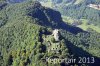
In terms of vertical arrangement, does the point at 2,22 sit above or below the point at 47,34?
below

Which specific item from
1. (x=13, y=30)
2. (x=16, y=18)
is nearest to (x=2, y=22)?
(x=16, y=18)

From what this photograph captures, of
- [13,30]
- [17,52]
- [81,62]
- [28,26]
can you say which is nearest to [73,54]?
[81,62]

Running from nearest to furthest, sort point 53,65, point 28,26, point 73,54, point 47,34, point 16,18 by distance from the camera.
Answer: point 53,65, point 73,54, point 47,34, point 28,26, point 16,18

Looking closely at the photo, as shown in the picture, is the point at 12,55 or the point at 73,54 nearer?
the point at 73,54

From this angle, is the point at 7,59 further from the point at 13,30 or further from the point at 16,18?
the point at 16,18

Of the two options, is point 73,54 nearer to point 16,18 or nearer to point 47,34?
point 47,34

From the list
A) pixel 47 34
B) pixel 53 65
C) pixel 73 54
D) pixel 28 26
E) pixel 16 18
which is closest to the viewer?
pixel 53 65

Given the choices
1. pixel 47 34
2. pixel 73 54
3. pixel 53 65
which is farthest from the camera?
pixel 47 34

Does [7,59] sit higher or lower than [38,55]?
lower

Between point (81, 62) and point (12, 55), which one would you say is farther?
point (12, 55)
